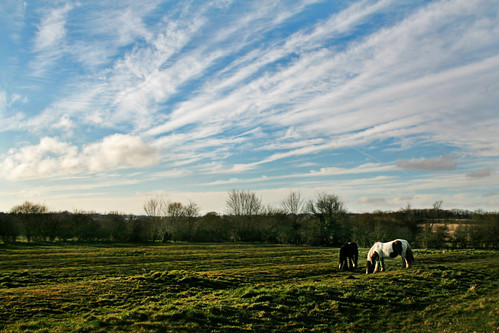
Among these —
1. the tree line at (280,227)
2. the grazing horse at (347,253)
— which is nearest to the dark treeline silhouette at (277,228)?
the tree line at (280,227)

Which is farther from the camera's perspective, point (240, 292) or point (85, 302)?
point (240, 292)

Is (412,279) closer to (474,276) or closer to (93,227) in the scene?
(474,276)

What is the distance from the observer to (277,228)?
68375mm

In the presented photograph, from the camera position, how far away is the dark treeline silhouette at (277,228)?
5172 cm

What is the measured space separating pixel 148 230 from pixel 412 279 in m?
64.5

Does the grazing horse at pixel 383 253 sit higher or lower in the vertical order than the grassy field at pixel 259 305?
higher

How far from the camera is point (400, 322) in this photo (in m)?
10.6

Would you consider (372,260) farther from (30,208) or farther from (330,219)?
(30,208)

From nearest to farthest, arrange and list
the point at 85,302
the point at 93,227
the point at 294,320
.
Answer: the point at 294,320 < the point at 85,302 < the point at 93,227

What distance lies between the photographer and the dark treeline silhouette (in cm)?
5172

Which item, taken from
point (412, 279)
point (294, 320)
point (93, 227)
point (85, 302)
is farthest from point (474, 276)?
point (93, 227)

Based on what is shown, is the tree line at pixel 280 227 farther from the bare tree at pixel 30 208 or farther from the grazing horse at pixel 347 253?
the grazing horse at pixel 347 253

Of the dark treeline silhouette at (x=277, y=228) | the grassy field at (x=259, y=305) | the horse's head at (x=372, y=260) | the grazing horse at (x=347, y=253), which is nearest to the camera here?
the grassy field at (x=259, y=305)

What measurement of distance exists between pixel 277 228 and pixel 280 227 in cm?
138
